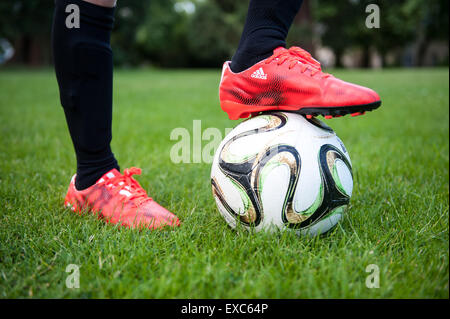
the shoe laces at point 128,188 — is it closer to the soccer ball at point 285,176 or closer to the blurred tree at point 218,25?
the soccer ball at point 285,176

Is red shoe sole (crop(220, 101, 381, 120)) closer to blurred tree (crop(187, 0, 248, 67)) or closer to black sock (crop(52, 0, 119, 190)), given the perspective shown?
black sock (crop(52, 0, 119, 190))

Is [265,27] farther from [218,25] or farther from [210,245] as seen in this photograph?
[218,25]

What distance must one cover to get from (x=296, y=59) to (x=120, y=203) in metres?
1.25

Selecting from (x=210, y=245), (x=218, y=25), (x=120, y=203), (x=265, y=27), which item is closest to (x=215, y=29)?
(x=218, y=25)

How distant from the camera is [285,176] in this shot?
1.73 metres

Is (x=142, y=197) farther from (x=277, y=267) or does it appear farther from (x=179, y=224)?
(x=277, y=267)

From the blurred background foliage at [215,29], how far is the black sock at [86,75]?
20650 mm

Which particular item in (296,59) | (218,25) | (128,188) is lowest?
(128,188)

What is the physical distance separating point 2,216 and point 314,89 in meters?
1.87

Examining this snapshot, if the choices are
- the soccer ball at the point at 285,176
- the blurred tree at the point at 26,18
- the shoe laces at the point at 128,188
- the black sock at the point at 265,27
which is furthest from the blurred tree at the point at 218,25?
the soccer ball at the point at 285,176

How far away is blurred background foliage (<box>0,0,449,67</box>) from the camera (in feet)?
74.1

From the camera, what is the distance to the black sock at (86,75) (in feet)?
6.00

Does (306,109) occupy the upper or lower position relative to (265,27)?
lower

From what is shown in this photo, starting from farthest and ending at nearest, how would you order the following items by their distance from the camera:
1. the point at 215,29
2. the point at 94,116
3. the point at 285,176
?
the point at 215,29 < the point at 94,116 < the point at 285,176
